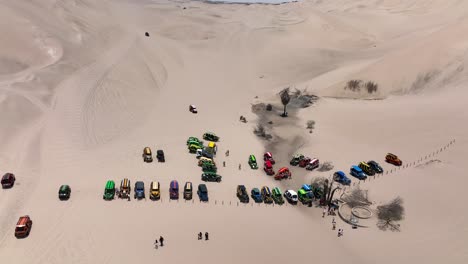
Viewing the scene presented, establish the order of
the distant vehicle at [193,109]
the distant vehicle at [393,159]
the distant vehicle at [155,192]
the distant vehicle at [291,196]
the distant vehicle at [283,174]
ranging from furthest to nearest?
the distant vehicle at [193,109]
the distant vehicle at [393,159]
the distant vehicle at [283,174]
the distant vehicle at [291,196]
the distant vehicle at [155,192]

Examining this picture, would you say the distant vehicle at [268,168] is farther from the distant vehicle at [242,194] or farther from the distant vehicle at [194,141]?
the distant vehicle at [194,141]

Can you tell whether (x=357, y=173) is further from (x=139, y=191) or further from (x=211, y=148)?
(x=139, y=191)

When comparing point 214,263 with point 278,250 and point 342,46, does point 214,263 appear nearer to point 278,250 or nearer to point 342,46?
point 278,250

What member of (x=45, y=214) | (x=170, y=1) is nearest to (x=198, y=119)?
(x=45, y=214)

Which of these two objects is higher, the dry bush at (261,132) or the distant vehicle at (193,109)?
the distant vehicle at (193,109)

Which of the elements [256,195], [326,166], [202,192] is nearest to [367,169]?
[326,166]

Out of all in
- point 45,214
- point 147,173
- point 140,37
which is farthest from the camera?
point 140,37

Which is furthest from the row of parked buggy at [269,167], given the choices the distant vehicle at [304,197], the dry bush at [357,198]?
the dry bush at [357,198]
